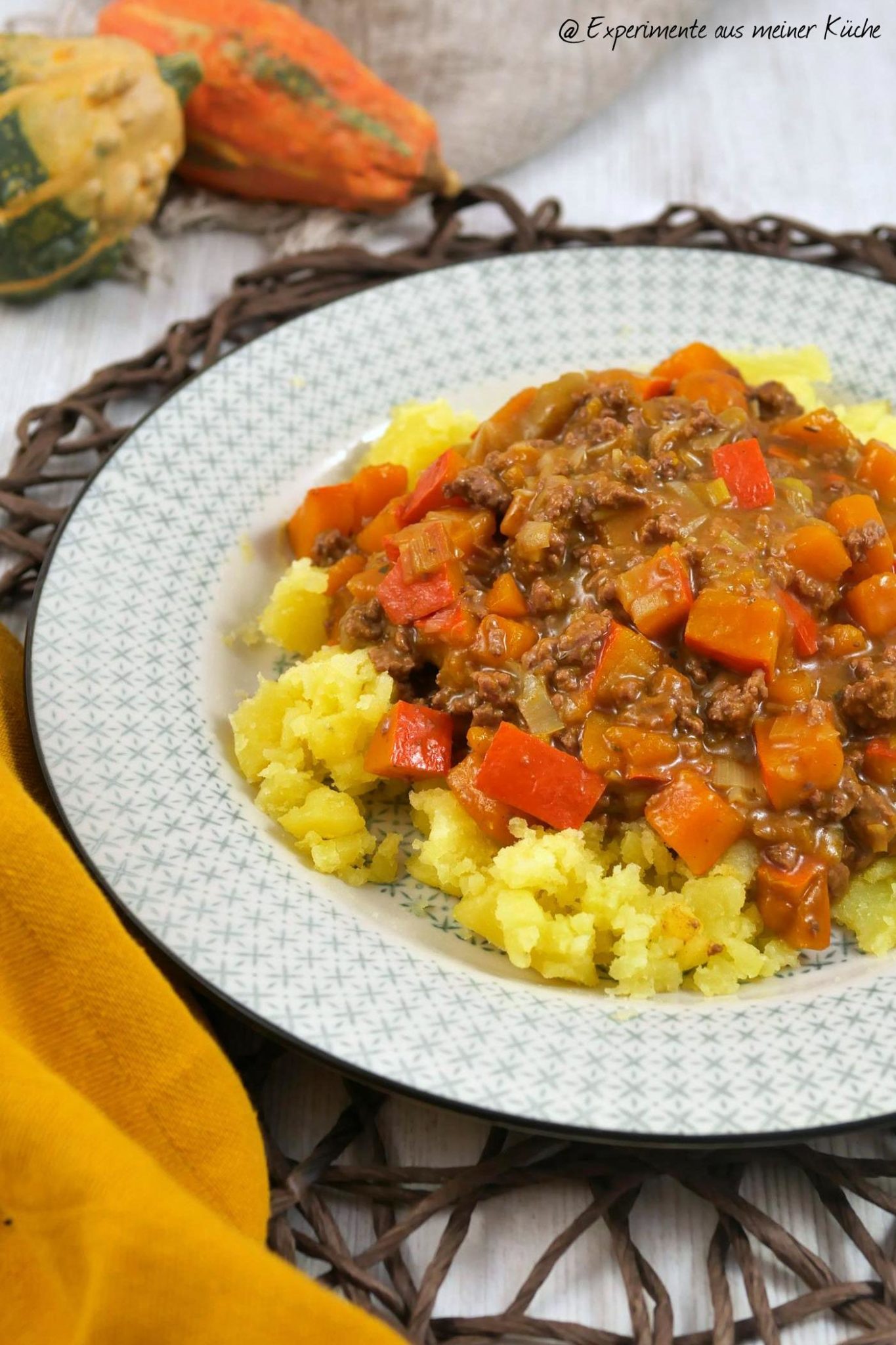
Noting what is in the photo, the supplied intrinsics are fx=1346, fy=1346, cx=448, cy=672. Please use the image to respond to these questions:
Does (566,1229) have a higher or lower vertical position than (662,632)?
lower

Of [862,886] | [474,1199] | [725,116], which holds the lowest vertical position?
[474,1199]

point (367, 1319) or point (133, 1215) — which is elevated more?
point (133, 1215)

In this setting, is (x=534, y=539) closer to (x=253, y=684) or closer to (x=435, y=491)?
(x=435, y=491)

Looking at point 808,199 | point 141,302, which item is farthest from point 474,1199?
point 808,199

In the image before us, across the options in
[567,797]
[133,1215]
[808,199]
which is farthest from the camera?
[808,199]

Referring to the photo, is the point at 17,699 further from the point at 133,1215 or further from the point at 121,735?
the point at 133,1215

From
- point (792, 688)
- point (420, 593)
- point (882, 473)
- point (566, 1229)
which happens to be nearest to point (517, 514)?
point (420, 593)

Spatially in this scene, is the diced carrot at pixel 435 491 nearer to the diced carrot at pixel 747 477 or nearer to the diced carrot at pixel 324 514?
the diced carrot at pixel 324 514
